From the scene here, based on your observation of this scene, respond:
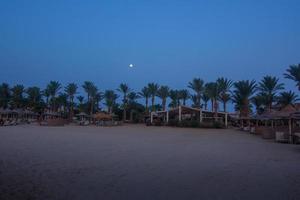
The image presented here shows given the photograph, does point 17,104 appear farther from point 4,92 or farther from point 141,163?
point 141,163

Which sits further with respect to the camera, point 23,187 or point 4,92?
point 4,92

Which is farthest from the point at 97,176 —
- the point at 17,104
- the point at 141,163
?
the point at 17,104

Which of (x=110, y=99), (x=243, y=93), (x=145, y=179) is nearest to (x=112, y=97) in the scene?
(x=110, y=99)

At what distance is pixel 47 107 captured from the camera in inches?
2859

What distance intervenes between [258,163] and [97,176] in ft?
16.5

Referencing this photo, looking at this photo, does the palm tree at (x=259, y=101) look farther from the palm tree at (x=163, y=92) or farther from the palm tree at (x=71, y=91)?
the palm tree at (x=71, y=91)

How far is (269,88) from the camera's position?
47.5 meters

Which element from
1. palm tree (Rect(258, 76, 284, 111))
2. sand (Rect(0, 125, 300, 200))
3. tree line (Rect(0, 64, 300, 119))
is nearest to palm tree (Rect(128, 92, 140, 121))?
tree line (Rect(0, 64, 300, 119))

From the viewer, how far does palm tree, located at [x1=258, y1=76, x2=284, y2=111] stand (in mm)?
47062

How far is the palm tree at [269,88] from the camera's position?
47.1 m

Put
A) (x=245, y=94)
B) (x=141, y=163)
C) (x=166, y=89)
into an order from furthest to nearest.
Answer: (x=166, y=89) < (x=245, y=94) < (x=141, y=163)

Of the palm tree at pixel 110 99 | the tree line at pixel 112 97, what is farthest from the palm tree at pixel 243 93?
the palm tree at pixel 110 99

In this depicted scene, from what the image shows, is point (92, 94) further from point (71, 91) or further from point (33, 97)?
point (33, 97)

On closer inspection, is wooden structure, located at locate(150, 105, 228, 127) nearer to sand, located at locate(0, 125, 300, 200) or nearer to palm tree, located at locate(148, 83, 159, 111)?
palm tree, located at locate(148, 83, 159, 111)
